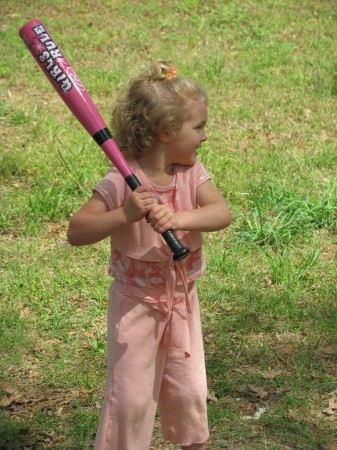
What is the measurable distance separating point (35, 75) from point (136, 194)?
18.0 ft

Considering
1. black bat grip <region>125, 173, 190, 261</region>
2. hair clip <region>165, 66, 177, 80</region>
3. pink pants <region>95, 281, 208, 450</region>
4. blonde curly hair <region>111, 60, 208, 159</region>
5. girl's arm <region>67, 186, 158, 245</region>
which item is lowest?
pink pants <region>95, 281, 208, 450</region>

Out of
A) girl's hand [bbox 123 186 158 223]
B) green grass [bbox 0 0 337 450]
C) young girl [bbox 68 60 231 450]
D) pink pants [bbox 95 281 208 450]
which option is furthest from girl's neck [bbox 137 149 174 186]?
green grass [bbox 0 0 337 450]

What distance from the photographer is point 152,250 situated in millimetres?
3037

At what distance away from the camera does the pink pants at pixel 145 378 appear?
10.1ft

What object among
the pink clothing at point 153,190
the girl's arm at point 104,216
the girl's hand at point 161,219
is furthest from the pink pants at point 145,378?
the girl's hand at point 161,219

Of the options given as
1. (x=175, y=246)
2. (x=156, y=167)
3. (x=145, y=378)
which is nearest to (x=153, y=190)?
(x=156, y=167)

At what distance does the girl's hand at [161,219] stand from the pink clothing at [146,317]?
21 cm

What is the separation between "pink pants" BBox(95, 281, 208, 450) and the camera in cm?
308

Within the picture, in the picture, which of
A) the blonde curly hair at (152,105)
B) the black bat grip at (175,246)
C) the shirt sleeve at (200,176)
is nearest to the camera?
the black bat grip at (175,246)

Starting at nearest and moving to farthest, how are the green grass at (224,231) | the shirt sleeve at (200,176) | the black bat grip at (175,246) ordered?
the black bat grip at (175,246) < the shirt sleeve at (200,176) < the green grass at (224,231)

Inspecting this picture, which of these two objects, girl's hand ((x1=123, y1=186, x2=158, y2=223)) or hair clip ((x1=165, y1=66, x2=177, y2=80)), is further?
hair clip ((x1=165, y1=66, x2=177, y2=80))

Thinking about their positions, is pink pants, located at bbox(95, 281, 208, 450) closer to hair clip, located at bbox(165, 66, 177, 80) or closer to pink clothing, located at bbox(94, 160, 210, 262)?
pink clothing, located at bbox(94, 160, 210, 262)

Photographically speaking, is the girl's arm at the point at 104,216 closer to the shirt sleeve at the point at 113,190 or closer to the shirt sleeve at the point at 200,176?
the shirt sleeve at the point at 113,190

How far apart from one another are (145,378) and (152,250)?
44 centimetres
